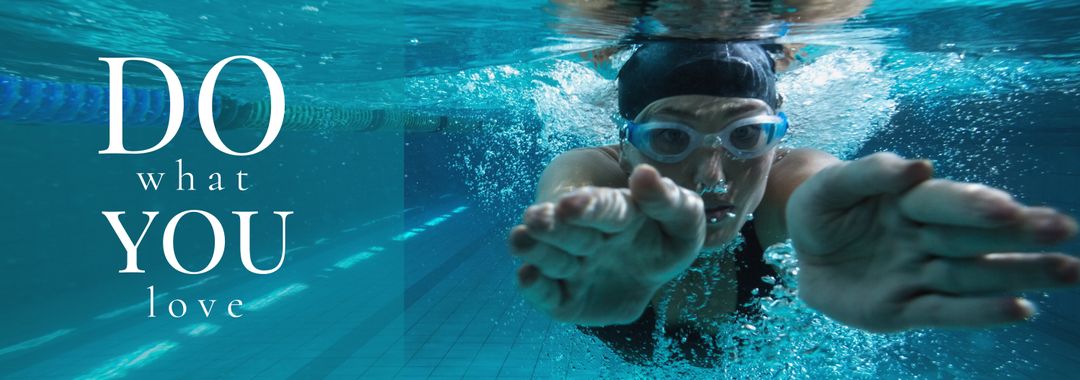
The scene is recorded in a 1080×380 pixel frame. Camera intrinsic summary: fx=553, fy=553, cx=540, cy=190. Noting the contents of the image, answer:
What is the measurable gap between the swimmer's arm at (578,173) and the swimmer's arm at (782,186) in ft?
2.42

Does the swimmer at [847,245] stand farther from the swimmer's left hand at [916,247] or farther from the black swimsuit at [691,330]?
the black swimsuit at [691,330]

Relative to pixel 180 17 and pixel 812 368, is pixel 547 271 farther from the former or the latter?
pixel 812 368

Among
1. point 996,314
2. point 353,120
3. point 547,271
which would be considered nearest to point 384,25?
point 547,271

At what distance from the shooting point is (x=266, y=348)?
725 centimetres

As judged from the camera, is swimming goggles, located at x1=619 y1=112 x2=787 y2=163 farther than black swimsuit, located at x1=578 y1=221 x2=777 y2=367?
No

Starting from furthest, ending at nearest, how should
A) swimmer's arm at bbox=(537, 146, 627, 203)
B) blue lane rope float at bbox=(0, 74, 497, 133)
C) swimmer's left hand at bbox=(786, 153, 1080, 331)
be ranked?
blue lane rope float at bbox=(0, 74, 497, 133)
swimmer's arm at bbox=(537, 146, 627, 203)
swimmer's left hand at bbox=(786, 153, 1080, 331)

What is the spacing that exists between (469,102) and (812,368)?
29.1 ft

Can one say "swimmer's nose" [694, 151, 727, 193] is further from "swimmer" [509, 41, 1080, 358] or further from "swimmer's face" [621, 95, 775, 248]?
"swimmer" [509, 41, 1080, 358]

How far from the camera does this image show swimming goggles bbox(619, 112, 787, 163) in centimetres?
228

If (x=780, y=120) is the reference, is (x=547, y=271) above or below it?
below

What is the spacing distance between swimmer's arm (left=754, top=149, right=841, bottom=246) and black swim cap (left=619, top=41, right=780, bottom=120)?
1.01 ft

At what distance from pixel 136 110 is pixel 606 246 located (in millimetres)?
9497

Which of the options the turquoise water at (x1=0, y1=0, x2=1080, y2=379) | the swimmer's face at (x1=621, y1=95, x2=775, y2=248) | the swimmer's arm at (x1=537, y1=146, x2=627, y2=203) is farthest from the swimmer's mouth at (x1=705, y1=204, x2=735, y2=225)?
the turquoise water at (x1=0, y1=0, x2=1080, y2=379)

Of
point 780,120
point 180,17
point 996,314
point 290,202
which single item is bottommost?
point 290,202
